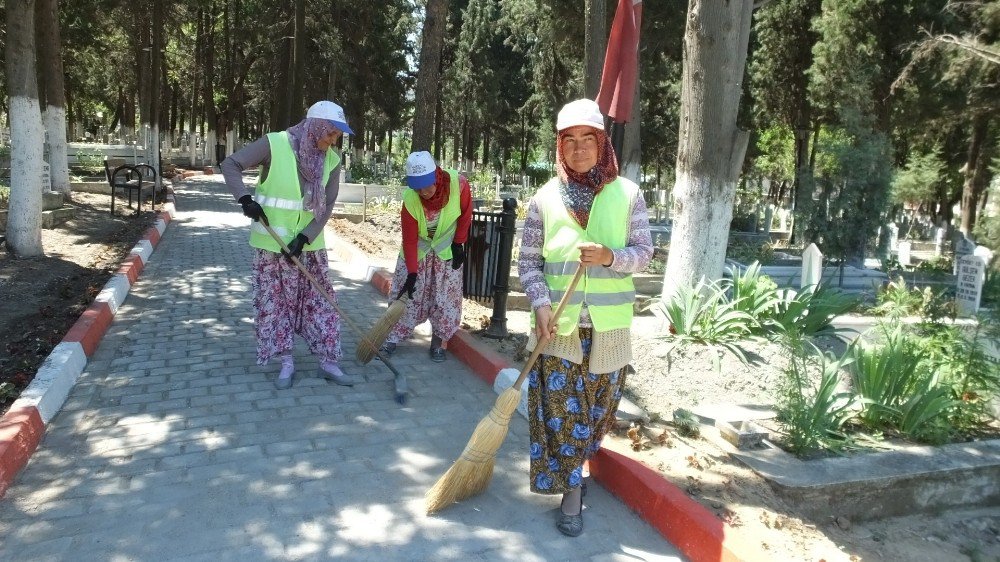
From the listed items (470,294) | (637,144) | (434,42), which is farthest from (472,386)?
(637,144)

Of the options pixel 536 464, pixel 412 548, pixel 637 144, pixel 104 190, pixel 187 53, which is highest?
pixel 187 53

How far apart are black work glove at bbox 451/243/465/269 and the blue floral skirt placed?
2.22 m

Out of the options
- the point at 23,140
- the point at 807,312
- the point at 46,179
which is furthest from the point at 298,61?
the point at 807,312

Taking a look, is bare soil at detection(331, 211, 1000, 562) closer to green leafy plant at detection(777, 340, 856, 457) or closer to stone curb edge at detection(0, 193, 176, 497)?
green leafy plant at detection(777, 340, 856, 457)

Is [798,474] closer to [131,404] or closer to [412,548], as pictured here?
[412,548]

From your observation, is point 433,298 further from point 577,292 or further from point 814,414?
point 814,414

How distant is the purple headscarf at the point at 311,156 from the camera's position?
4.48 meters

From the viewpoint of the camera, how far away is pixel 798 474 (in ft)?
11.7

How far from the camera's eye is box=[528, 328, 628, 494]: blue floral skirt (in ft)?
10.3

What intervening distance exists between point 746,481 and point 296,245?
2986 mm

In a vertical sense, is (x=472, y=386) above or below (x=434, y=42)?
→ below

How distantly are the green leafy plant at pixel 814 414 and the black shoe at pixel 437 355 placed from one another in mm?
2538

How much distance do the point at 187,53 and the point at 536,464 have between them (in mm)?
38573

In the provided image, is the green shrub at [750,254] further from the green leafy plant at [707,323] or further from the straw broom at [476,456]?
the straw broom at [476,456]
